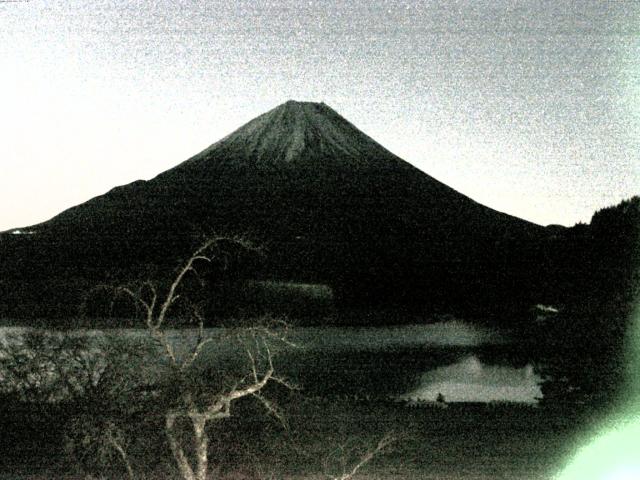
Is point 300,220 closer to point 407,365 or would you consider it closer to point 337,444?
point 407,365

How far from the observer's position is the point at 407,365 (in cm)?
2156

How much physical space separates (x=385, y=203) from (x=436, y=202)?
475 centimetres

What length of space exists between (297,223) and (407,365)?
163 feet

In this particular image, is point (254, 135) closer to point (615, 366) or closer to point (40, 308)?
point (40, 308)

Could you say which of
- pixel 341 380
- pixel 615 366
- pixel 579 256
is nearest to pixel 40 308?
pixel 341 380

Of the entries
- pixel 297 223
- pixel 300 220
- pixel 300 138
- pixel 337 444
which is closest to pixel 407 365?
pixel 337 444

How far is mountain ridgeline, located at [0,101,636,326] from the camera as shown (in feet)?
184

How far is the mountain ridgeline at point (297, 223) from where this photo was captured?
55.9 meters

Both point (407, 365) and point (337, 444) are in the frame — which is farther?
point (407, 365)

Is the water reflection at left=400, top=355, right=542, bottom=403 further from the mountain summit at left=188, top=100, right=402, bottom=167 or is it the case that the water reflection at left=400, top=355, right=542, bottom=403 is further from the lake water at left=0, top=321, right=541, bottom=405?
the mountain summit at left=188, top=100, right=402, bottom=167

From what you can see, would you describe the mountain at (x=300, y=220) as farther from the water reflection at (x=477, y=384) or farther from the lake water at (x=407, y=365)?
the water reflection at (x=477, y=384)

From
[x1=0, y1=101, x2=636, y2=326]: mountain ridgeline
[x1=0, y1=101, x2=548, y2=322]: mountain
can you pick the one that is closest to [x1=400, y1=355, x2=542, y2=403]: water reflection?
[x1=0, y1=101, x2=636, y2=326]: mountain ridgeline

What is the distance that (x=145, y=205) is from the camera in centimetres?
7488

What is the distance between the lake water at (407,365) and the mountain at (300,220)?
705 inches
